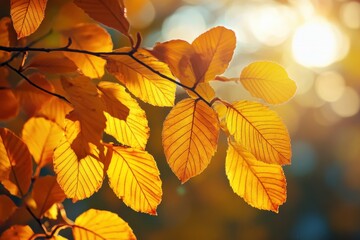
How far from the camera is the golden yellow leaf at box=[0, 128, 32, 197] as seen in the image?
51 centimetres

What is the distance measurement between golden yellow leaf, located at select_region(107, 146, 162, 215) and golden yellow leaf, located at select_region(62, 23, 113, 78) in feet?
0.42

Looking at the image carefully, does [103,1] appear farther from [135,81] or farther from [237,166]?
[237,166]

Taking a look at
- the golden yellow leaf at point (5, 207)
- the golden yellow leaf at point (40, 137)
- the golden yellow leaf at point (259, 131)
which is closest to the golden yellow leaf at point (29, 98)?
the golden yellow leaf at point (40, 137)

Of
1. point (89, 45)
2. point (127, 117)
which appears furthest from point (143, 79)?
point (89, 45)

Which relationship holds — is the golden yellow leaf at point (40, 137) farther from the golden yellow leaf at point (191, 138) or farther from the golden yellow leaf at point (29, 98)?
the golden yellow leaf at point (191, 138)

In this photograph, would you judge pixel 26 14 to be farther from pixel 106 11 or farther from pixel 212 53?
pixel 212 53

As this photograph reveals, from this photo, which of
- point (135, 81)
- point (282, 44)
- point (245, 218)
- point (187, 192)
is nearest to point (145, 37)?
point (187, 192)

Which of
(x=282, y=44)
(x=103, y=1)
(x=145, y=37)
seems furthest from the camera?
(x=282, y=44)

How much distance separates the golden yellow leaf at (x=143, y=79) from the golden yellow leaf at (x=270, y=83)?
3.4 inches

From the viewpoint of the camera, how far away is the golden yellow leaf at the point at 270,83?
1.59 ft

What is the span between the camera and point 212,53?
47 centimetres

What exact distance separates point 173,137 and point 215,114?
0.16 ft

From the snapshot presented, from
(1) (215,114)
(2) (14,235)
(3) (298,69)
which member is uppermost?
(1) (215,114)

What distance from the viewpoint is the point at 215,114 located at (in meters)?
0.45
